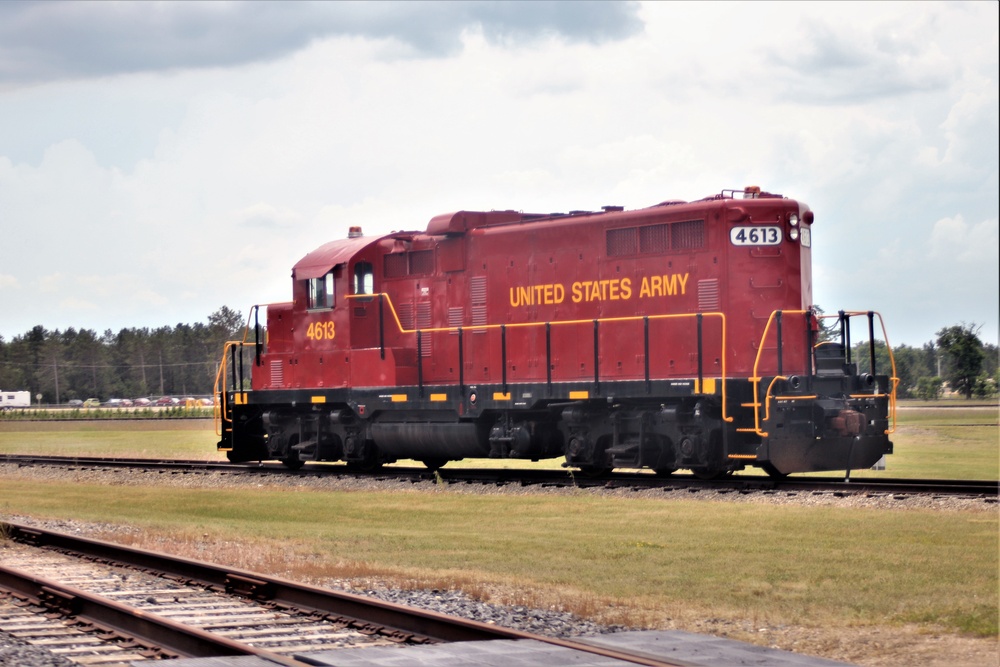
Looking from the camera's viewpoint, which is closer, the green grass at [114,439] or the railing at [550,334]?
the railing at [550,334]

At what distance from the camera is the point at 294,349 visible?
21906mm

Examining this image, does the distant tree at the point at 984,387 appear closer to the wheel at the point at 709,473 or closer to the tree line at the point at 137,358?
the wheel at the point at 709,473

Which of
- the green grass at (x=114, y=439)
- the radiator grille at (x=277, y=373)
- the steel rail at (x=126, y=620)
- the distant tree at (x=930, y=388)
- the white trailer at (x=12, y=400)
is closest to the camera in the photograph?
the steel rail at (x=126, y=620)

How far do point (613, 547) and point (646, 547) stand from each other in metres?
0.33

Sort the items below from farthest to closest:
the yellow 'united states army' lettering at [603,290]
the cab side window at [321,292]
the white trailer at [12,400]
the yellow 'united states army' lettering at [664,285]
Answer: the white trailer at [12,400]
the cab side window at [321,292]
the yellow 'united states army' lettering at [603,290]
the yellow 'united states army' lettering at [664,285]

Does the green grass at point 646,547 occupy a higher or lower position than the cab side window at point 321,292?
lower

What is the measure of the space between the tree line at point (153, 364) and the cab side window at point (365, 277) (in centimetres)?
4076

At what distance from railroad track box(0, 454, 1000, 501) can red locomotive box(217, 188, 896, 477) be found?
0.28 meters

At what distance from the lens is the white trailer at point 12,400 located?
1592 inches

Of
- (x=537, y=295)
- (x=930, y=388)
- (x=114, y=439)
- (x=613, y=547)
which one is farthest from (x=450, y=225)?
(x=930, y=388)

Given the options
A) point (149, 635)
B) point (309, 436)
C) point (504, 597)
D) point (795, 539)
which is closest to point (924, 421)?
point (309, 436)

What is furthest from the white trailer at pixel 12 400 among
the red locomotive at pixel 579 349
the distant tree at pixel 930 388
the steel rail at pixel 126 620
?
the distant tree at pixel 930 388

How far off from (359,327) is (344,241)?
187cm

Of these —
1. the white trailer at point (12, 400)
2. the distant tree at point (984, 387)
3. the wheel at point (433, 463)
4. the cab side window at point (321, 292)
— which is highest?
the cab side window at point (321, 292)
